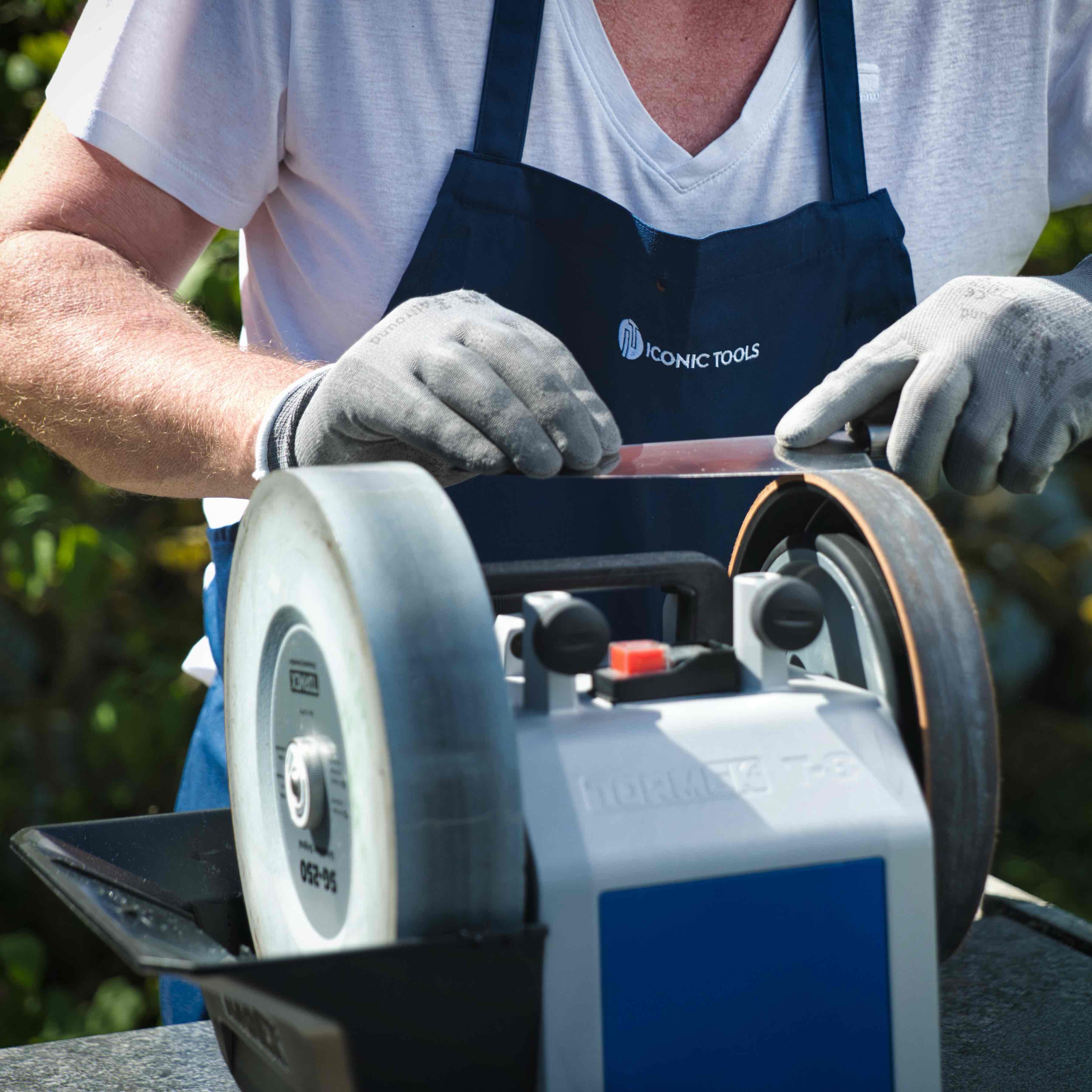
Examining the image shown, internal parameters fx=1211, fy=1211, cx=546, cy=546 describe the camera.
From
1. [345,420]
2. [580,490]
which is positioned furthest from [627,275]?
[345,420]

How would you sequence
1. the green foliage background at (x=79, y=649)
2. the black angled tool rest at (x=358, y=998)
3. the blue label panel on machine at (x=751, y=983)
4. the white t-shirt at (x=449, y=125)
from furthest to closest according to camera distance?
1. the green foliage background at (x=79, y=649)
2. the white t-shirt at (x=449, y=125)
3. the blue label panel on machine at (x=751, y=983)
4. the black angled tool rest at (x=358, y=998)

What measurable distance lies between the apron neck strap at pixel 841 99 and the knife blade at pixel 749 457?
1.71ft

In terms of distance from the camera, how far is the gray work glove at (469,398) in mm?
1010

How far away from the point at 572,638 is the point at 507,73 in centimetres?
91

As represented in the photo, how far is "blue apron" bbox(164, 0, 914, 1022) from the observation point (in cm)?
143

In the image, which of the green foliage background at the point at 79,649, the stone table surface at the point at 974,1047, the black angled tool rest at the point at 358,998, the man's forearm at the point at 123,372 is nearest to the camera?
the black angled tool rest at the point at 358,998

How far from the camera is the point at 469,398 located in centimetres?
101

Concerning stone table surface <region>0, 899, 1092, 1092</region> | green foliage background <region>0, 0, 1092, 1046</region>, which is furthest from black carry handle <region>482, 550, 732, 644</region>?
green foliage background <region>0, 0, 1092, 1046</region>

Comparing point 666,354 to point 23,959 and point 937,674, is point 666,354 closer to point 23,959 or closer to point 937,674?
point 937,674

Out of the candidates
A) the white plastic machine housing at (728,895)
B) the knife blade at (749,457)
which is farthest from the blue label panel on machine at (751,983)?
the knife blade at (749,457)

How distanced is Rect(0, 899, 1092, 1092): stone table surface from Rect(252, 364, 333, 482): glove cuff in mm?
570

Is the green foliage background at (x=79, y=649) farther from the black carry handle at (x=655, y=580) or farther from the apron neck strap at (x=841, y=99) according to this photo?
the black carry handle at (x=655, y=580)

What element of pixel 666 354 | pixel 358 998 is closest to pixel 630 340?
pixel 666 354

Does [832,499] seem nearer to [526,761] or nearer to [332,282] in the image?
[526,761]
